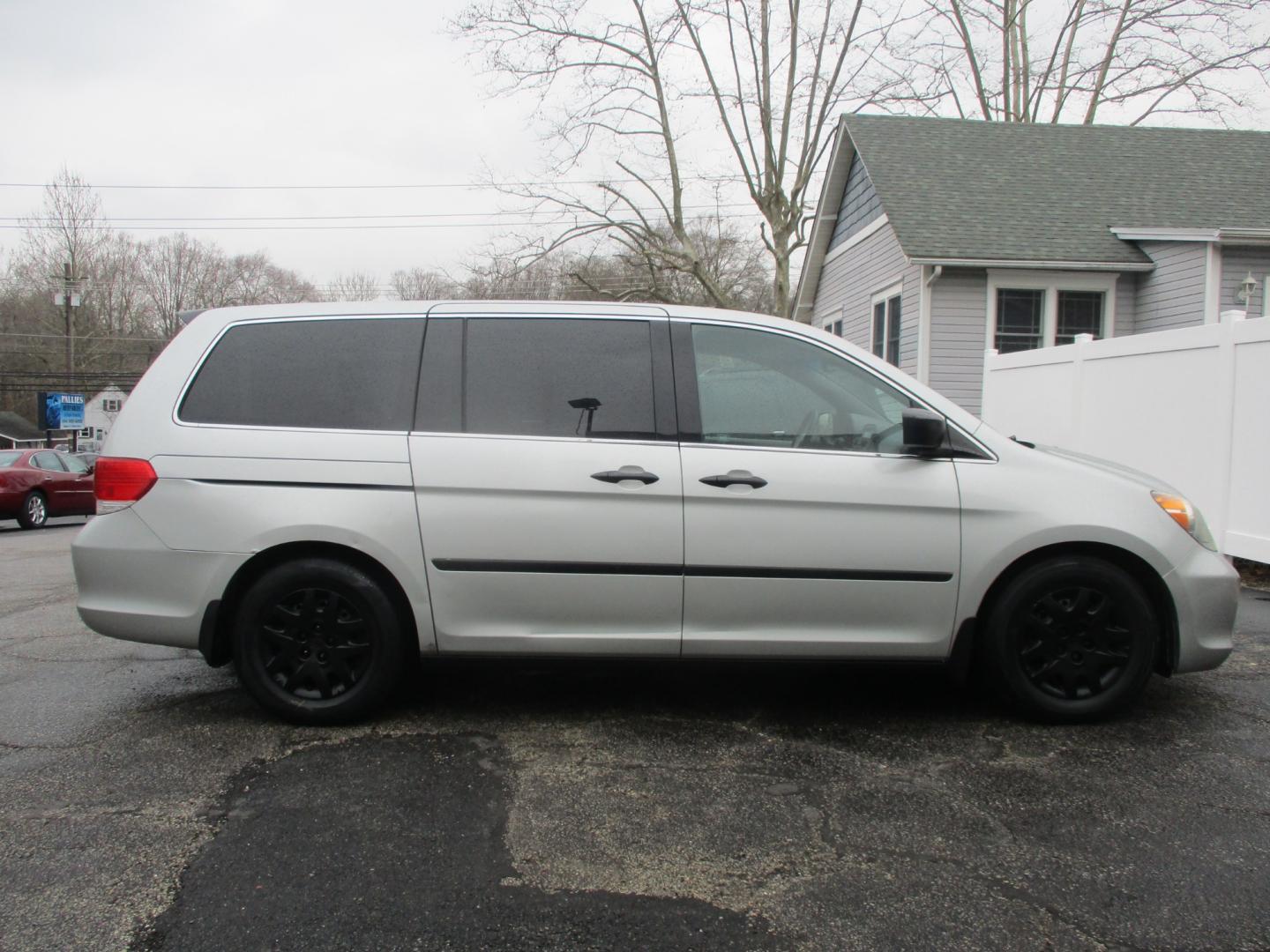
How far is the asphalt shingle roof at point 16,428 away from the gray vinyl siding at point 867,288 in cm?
4901

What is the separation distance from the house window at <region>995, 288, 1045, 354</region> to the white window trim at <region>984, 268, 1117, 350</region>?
73mm

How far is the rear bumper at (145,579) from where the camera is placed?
11.4ft

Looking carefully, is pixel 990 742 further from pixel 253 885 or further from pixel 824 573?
pixel 253 885

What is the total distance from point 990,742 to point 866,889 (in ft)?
4.26

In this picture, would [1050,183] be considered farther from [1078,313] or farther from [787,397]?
[787,397]

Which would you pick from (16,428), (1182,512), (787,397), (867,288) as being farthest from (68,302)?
(1182,512)

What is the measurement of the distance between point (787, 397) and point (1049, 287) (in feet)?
38.2

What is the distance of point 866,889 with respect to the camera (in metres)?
2.39

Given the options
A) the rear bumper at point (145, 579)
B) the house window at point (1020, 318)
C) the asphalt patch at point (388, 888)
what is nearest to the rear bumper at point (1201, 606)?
the asphalt patch at point (388, 888)

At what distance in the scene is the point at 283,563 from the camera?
→ 11.5 feet

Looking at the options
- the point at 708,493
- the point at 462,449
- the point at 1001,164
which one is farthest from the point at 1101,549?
the point at 1001,164

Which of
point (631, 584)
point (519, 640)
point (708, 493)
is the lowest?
point (519, 640)

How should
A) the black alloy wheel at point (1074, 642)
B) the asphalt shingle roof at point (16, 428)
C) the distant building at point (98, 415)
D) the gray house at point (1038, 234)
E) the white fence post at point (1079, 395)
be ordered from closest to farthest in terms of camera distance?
the black alloy wheel at point (1074, 642)
the white fence post at point (1079, 395)
the gray house at point (1038, 234)
the asphalt shingle roof at point (16, 428)
the distant building at point (98, 415)

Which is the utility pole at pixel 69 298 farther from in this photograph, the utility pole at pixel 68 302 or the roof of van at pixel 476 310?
the roof of van at pixel 476 310
